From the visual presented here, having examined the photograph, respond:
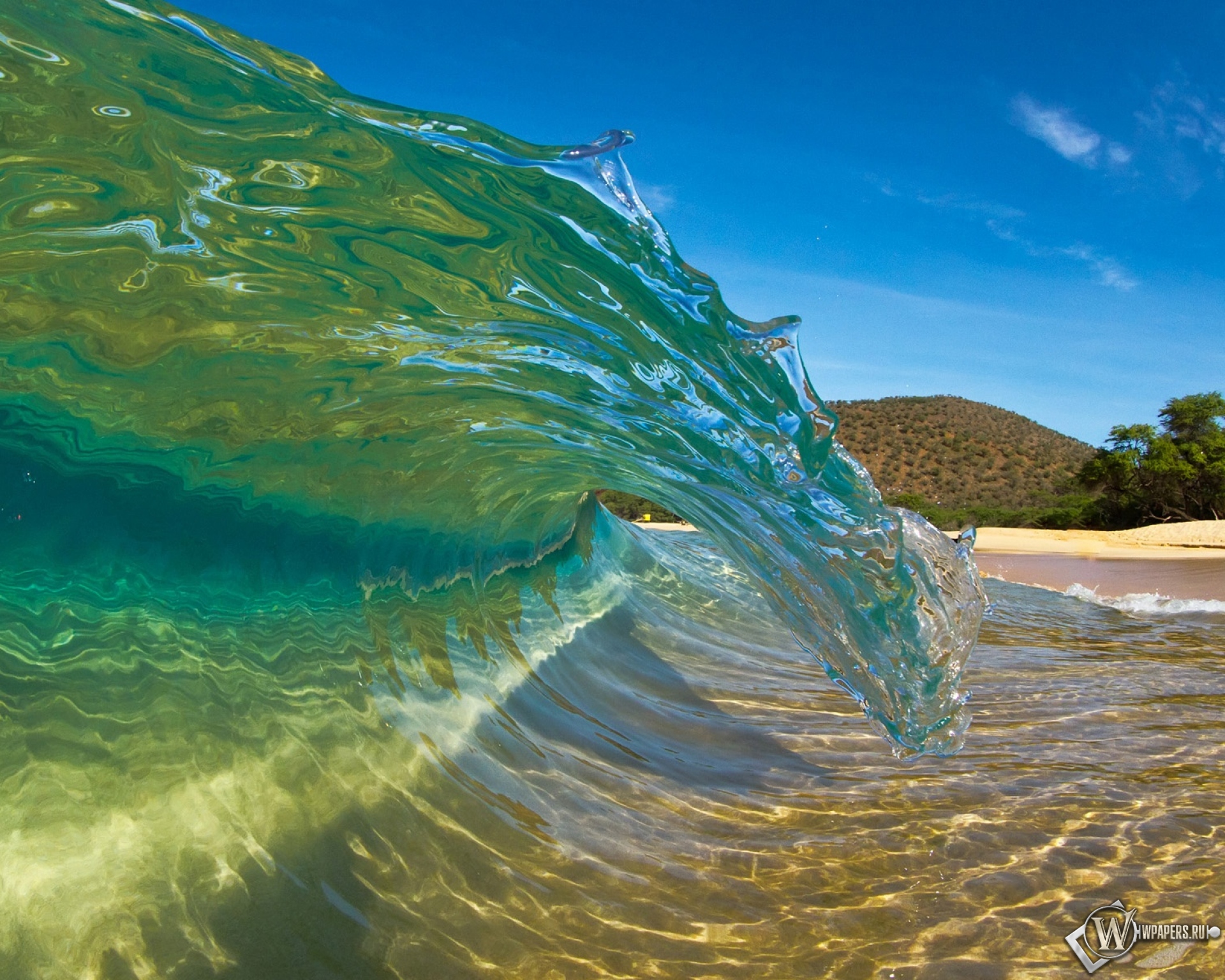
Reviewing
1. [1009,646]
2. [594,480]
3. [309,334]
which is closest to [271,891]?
[309,334]

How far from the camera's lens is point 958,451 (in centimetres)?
5550

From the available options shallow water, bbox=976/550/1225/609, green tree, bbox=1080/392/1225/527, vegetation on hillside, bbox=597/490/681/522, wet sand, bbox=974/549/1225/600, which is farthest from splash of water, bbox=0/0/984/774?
green tree, bbox=1080/392/1225/527

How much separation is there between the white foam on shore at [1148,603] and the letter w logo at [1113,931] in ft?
23.3

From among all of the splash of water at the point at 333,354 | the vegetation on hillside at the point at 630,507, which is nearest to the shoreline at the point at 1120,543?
the vegetation on hillside at the point at 630,507

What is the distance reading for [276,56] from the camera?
7.16 feet

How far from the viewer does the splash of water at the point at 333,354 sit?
2.21m

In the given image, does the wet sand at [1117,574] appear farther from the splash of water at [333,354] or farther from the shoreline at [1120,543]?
the splash of water at [333,354]

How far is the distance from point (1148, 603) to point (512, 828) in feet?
28.0

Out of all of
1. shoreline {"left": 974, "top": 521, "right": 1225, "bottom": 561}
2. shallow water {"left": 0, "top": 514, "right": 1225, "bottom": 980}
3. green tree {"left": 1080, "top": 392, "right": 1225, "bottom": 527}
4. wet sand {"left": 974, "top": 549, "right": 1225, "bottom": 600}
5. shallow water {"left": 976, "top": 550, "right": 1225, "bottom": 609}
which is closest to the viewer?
shallow water {"left": 0, "top": 514, "right": 1225, "bottom": 980}

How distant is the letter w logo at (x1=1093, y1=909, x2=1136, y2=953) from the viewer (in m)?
2.00

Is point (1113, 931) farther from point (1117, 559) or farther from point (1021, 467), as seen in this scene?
point (1021, 467)

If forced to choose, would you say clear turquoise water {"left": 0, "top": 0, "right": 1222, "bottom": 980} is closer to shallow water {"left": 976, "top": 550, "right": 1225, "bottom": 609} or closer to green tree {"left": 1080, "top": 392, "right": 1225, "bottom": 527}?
shallow water {"left": 976, "top": 550, "right": 1225, "bottom": 609}

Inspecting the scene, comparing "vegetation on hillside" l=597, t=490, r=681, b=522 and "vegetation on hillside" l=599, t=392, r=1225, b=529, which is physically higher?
"vegetation on hillside" l=599, t=392, r=1225, b=529

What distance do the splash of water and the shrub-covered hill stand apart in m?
42.5
